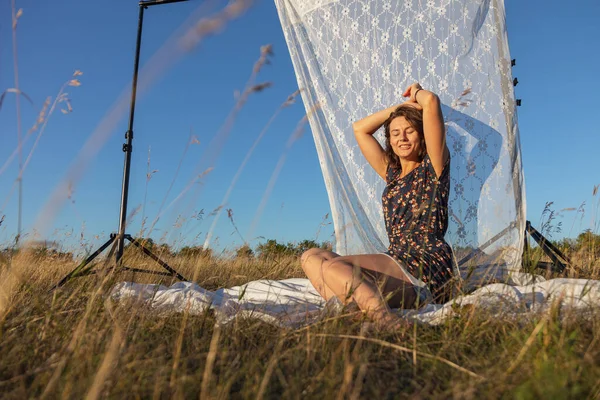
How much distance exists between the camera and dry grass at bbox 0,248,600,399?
1.01 metres

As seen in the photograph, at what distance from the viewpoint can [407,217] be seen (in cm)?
266

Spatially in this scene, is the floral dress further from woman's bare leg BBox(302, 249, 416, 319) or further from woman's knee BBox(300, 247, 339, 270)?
woman's knee BBox(300, 247, 339, 270)

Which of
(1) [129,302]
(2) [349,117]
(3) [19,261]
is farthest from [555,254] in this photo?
(3) [19,261]

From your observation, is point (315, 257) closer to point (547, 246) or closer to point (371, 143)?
point (371, 143)

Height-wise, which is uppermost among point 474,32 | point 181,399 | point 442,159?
point 474,32

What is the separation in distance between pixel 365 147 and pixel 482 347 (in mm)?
1893

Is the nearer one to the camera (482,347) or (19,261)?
(482,347)

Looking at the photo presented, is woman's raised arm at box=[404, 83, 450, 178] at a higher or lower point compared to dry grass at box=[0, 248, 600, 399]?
higher

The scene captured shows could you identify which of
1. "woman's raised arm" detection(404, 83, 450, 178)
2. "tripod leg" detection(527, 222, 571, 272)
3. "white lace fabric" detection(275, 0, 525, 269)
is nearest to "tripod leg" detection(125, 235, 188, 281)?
"white lace fabric" detection(275, 0, 525, 269)

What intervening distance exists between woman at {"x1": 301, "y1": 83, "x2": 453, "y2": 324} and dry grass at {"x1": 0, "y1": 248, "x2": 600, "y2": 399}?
1.60 feet

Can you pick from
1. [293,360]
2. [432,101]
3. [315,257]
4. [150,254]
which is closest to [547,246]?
[432,101]

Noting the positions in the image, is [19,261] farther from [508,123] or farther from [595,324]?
[508,123]

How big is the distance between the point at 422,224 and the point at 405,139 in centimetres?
53

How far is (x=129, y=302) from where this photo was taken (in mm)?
1720
